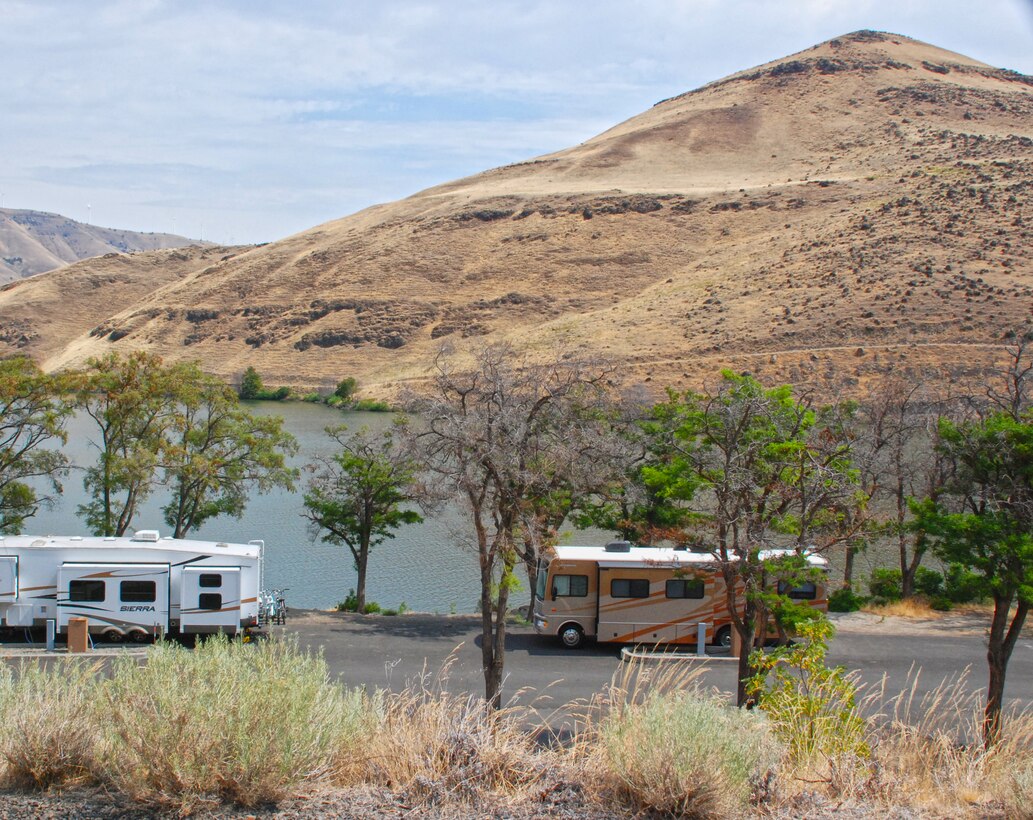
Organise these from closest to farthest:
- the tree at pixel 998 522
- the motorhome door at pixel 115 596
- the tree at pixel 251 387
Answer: the tree at pixel 998 522 < the motorhome door at pixel 115 596 < the tree at pixel 251 387

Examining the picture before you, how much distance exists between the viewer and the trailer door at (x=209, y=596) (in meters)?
21.1

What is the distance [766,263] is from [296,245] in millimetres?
65312

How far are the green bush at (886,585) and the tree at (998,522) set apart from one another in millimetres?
15221

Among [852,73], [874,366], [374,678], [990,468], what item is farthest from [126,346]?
[852,73]

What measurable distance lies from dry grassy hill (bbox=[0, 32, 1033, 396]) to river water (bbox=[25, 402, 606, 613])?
9.79 m

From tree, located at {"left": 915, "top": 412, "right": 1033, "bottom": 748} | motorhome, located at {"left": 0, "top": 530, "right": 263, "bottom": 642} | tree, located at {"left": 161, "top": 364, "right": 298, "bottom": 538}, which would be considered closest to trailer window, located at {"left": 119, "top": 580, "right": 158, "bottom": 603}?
motorhome, located at {"left": 0, "top": 530, "right": 263, "bottom": 642}

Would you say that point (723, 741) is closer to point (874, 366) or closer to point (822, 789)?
point (822, 789)

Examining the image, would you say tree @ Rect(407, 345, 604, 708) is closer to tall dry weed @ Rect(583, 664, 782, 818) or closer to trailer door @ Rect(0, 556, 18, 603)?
tall dry weed @ Rect(583, 664, 782, 818)

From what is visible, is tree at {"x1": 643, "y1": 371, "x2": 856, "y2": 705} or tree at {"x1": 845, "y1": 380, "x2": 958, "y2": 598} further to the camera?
tree at {"x1": 845, "y1": 380, "x2": 958, "y2": 598}

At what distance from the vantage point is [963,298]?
6625cm

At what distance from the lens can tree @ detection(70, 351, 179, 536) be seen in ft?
89.8

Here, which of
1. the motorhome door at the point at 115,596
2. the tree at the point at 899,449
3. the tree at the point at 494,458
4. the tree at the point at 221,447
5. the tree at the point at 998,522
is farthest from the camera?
the tree at the point at 221,447

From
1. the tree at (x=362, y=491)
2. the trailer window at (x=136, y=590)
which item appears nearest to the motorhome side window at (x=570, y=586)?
the tree at (x=362, y=491)

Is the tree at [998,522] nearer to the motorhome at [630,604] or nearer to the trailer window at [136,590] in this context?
the motorhome at [630,604]
